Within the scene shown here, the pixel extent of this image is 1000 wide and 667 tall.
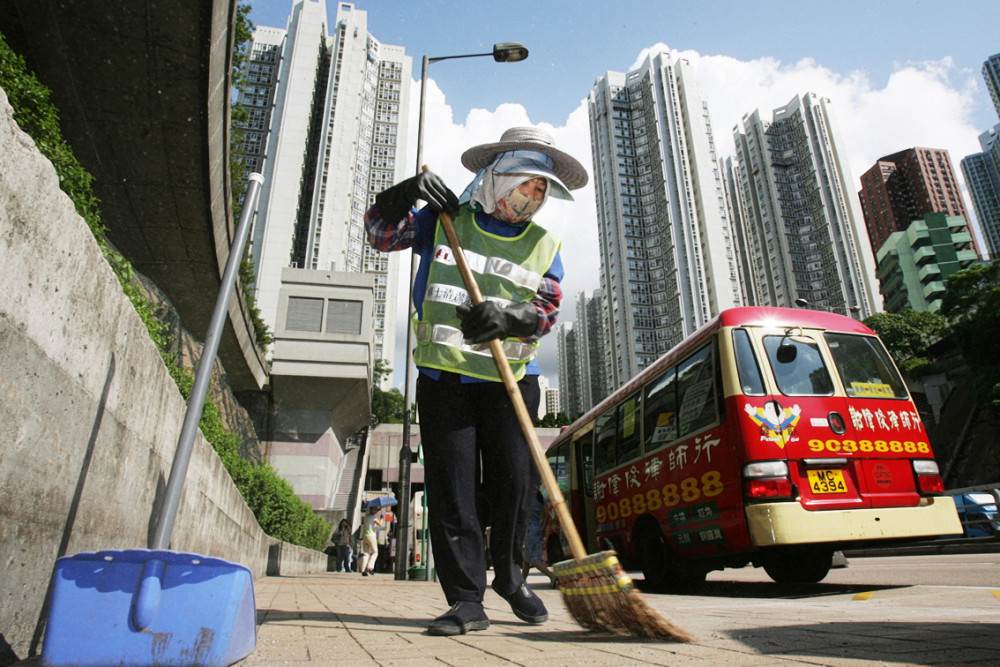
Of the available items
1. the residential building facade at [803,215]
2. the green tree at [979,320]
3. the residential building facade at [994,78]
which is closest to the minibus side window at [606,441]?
the green tree at [979,320]

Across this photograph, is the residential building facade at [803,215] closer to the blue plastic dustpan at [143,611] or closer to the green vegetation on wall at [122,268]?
the green vegetation on wall at [122,268]

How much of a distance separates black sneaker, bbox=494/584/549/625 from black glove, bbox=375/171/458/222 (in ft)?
6.06

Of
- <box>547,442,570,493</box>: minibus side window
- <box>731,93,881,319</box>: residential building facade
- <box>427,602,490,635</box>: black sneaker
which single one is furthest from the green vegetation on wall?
<box>731,93,881,319</box>: residential building facade

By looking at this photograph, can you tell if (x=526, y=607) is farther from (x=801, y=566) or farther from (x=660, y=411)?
(x=801, y=566)

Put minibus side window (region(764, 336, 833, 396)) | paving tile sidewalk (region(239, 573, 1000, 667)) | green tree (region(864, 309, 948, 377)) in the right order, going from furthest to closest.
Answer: green tree (region(864, 309, 948, 377))
minibus side window (region(764, 336, 833, 396))
paving tile sidewalk (region(239, 573, 1000, 667))

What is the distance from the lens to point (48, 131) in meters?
3.62

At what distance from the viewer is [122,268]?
4.07 m

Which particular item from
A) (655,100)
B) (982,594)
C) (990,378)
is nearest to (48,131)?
(982,594)

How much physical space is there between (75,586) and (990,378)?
34.7m

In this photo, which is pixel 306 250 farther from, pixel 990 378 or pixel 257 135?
pixel 990 378

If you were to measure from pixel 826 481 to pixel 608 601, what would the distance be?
11.6 ft

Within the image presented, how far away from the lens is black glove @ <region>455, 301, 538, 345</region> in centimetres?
262

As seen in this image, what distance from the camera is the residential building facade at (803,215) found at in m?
86.6

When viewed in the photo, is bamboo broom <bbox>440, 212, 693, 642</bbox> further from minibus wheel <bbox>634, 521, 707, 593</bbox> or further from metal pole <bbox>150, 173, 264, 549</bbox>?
minibus wheel <bbox>634, 521, 707, 593</bbox>
